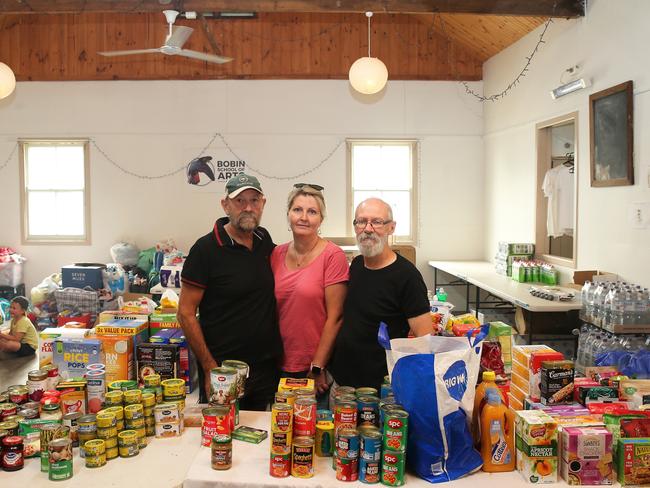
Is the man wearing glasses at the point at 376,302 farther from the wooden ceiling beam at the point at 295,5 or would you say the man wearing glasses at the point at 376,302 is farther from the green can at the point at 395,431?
the wooden ceiling beam at the point at 295,5

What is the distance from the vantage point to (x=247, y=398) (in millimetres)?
2752

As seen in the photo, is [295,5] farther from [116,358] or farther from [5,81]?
[116,358]

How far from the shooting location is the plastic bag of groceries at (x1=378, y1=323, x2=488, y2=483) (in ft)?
6.00

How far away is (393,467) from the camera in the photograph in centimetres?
182

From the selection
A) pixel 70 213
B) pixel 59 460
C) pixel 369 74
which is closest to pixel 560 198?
pixel 369 74

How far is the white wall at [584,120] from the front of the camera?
15.5 feet

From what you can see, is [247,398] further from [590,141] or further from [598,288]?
[590,141]

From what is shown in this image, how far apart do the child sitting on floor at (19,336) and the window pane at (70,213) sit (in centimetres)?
265

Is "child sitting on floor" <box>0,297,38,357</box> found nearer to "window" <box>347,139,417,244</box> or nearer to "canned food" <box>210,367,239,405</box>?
"window" <box>347,139,417,244</box>

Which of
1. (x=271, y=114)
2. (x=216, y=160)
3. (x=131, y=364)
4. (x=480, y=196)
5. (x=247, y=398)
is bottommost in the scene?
(x=247, y=398)

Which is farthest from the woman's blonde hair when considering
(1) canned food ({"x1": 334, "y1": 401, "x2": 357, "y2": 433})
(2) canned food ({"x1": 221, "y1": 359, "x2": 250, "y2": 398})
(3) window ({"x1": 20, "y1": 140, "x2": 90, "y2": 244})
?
(3) window ({"x1": 20, "y1": 140, "x2": 90, "y2": 244})

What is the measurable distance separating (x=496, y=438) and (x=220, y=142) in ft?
24.3

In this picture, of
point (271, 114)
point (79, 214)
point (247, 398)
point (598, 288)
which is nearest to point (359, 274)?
point (247, 398)

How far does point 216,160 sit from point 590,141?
5.23 m
